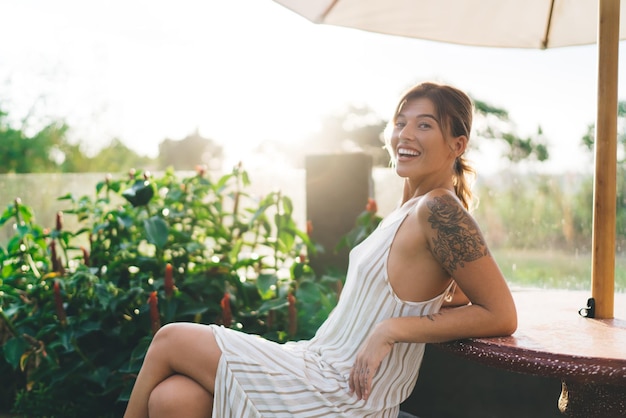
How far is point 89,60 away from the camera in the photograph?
22422 mm

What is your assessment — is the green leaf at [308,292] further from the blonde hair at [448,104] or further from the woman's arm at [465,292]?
the woman's arm at [465,292]

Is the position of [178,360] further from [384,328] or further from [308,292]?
[308,292]

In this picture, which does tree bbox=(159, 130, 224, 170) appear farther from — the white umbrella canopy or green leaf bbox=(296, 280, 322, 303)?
the white umbrella canopy

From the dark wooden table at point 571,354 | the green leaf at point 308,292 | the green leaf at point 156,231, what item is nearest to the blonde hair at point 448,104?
the dark wooden table at point 571,354

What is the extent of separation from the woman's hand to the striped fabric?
74 millimetres

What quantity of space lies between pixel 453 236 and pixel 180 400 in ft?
2.75

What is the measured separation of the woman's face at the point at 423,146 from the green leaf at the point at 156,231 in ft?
4.95

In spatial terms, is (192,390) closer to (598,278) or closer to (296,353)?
(296,353)

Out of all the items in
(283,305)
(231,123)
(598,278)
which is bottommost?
(283,305)

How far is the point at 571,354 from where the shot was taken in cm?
147

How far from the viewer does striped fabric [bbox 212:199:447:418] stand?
175 cm

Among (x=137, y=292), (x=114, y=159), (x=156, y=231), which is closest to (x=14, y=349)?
(x=137, y=292)

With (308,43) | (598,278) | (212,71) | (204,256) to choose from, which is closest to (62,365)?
(204,256)

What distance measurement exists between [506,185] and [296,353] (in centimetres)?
748
